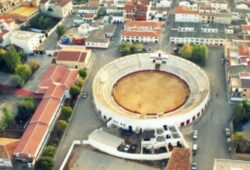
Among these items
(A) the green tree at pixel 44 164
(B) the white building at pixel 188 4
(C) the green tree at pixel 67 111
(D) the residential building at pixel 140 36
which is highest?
(B) the white building at pixel 188 4

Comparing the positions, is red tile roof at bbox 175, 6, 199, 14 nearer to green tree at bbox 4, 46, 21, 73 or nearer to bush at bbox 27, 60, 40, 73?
bush at bbox 27, 60, 40, 73

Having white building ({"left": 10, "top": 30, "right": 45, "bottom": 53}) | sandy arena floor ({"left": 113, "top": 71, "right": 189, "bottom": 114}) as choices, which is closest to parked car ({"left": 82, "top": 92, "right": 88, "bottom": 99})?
sandy arena floor ({"left": 113, "top": 71, "right": 189, "bottom": 114})

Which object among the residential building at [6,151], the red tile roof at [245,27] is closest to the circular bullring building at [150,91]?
the residential building at [6,151]

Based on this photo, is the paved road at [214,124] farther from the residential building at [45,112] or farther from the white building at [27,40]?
the white building at [27,40]

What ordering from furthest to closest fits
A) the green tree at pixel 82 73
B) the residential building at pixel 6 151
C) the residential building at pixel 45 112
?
the green tree at pixel 82 73, the residential building at pixel 45 112, the residential building at pixel 6 151

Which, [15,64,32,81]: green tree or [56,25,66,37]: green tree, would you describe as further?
[56,25,66,37]: green tree

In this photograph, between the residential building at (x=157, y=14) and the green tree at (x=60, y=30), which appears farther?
the residential building at (x=157, y=14)

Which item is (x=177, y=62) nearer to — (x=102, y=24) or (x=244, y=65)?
(x=244, y=65)
